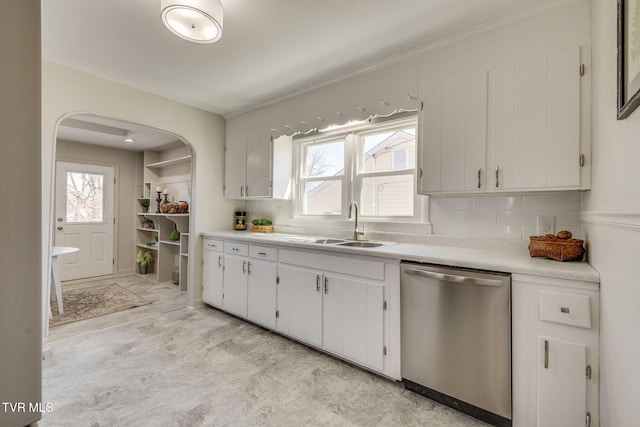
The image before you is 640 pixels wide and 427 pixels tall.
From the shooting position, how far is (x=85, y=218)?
5.20 meters

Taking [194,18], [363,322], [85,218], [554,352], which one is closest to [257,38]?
[194,18]

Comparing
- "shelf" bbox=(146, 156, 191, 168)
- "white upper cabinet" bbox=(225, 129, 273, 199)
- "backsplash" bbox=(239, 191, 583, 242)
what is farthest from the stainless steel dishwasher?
"shelf" bbox=(146, 156, 191, 168)

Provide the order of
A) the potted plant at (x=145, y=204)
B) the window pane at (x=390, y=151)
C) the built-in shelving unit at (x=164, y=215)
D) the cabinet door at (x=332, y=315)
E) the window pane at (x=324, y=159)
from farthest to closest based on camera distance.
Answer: the potted plant at (x=145, y=204), the built-in shelving unit at (x=164, y=215), the window pane at (x=324, y=159), the window pane at (x=390, y=151), the cabinet door at (x=332, y=315)

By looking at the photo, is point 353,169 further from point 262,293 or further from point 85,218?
point 85,218

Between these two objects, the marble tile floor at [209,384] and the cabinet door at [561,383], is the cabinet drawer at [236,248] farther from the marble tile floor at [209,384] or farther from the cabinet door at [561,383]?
the cabinet door at [561,383]

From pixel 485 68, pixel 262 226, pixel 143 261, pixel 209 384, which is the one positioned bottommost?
pixel 209 384

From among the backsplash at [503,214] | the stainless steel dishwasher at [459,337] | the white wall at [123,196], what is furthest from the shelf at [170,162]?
the stainless steel dishwasher at [459,337]

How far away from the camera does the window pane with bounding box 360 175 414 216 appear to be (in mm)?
2801

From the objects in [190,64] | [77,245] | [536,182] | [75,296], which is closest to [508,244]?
[536,182]

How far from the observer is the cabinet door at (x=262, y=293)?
287 centimetres

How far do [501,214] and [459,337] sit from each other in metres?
1.01
